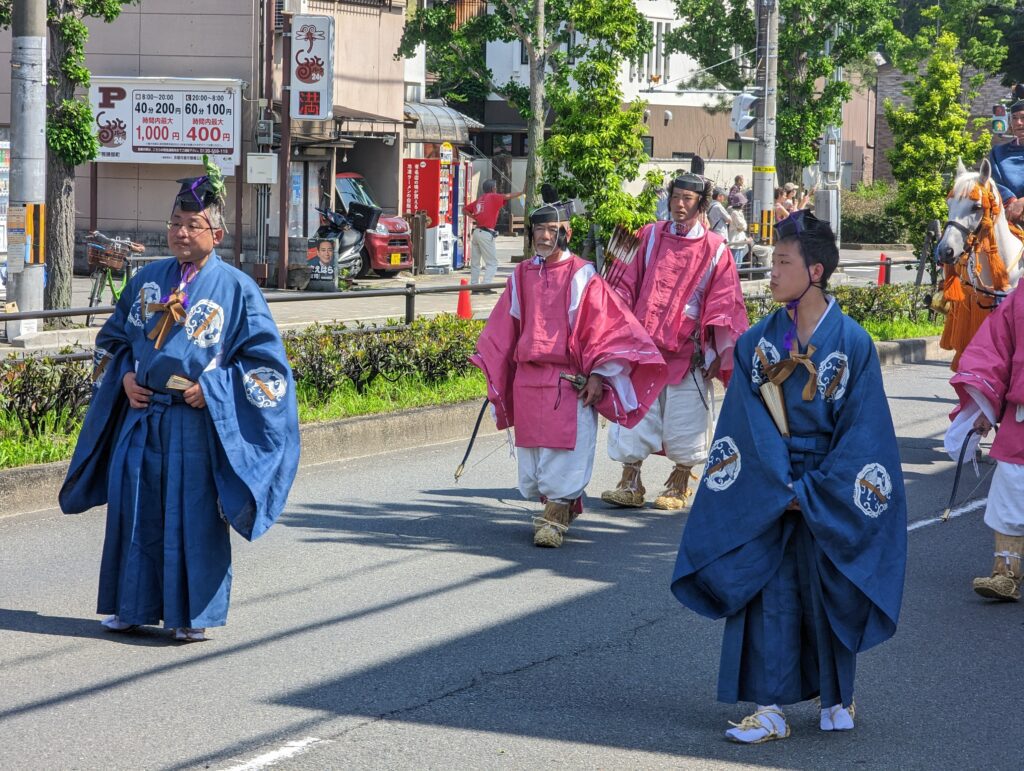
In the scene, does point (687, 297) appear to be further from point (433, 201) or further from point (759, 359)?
point (433, 201)

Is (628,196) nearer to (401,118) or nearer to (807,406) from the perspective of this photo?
(401,118)

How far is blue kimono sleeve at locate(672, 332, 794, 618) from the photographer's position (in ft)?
16.5

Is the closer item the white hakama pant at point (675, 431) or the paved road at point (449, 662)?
the paved road at point (449, 662)

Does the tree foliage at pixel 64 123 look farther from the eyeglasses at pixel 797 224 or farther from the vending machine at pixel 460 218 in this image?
the vending machine at pixel 460 218

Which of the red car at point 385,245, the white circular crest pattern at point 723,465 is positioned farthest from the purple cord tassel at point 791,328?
the red car at point 385,245

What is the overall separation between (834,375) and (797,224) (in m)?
0.54

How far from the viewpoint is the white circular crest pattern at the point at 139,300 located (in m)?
6.28

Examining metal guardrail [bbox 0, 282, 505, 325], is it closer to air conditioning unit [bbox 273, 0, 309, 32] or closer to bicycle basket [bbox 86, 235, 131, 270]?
bicycle basket [bbox 86, 235, 131, 270]

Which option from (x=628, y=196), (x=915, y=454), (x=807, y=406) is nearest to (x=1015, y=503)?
(x=807, y=406)

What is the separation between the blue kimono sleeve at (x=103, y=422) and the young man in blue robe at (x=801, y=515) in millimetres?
2615

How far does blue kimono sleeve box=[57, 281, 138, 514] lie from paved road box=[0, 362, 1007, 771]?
58cm

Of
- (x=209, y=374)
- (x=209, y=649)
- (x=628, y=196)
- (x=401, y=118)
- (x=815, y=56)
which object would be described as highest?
(x=815, y=56)

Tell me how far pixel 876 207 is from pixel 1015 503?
40.2m

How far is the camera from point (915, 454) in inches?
446
